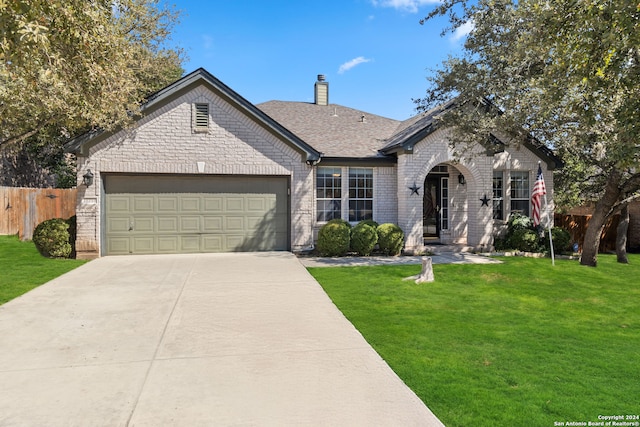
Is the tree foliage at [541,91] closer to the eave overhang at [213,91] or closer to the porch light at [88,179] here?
the eave overhang at [213,91]

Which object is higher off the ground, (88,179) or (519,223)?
(88,179)

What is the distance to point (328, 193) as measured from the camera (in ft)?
46.4

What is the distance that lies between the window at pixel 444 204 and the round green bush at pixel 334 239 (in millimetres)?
4702

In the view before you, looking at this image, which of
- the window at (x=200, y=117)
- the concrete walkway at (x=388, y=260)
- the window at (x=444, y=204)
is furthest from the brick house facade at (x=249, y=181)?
the concrete walkway at (x=388, y=260)

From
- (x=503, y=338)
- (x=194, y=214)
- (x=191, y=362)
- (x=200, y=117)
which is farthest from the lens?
(x=194, y=214)

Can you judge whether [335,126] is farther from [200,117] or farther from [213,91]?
[200,117]

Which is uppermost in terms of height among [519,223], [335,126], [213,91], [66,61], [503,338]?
[213,91]

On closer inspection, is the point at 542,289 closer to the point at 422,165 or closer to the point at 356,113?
the point at 422,165

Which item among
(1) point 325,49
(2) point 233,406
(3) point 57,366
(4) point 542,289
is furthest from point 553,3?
(1) point 325,49

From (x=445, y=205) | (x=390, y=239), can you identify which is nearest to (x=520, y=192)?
(x=445, y=205)

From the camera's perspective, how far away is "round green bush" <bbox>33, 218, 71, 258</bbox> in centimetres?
1178

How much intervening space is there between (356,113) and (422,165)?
21.2 feet

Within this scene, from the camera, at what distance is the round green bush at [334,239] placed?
12.7 meters

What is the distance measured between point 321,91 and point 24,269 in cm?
1461
